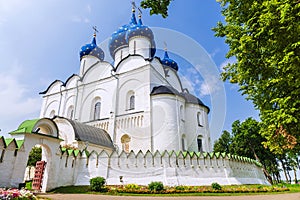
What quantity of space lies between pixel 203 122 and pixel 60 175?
15891mm

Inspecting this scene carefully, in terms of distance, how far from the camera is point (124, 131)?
2150 centimetres

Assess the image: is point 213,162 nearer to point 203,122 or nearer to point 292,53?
point 203,122

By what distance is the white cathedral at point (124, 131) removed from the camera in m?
12.0

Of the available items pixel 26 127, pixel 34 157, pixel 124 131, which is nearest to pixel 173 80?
pixel 124 131

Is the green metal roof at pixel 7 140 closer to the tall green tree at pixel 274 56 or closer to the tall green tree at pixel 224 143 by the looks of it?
the tall green tree at pixel 274 56

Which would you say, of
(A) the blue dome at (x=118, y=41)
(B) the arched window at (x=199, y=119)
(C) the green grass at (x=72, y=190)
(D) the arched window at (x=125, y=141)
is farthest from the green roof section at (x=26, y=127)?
(A) the blue dome at (x=118, y=41)

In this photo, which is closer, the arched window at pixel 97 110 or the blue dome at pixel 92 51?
the arched window at pixel 97 110

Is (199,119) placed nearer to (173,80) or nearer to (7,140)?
(173,80)

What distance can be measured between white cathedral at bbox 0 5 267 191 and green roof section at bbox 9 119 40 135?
4 centimetres

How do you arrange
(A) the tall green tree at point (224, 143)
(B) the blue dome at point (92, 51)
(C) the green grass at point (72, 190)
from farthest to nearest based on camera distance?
(A) the tall green tree at point (224, 143) → (B) the blue dome at point (92, 51) → (C) the green grass at point (72, 190)

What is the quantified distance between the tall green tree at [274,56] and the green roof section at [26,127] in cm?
1023

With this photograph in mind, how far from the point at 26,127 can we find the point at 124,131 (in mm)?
11584

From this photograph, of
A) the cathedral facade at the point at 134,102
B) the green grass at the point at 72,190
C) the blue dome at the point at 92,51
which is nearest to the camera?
the green grass at the point at 72,190

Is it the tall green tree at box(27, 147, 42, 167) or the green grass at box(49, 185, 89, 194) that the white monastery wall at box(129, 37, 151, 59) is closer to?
the tall green tree at box(27, 147, 42, 167)
